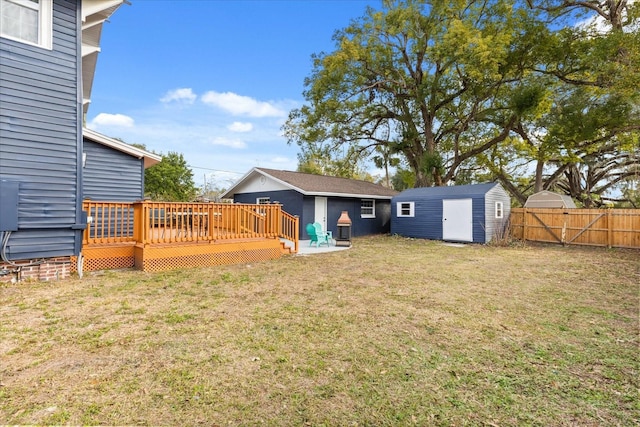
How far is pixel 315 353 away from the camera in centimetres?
297

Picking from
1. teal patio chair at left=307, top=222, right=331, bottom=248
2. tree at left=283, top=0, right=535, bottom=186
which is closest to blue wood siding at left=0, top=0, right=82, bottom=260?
teal patio chair at left=307, top=222, right=331, bottom=248

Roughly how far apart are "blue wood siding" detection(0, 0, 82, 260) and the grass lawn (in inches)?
35.3

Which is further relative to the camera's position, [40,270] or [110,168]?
[110,168]

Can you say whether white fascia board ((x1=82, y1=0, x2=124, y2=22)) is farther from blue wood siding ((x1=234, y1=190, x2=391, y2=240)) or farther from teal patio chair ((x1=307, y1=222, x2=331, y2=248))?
blue wood siding ((x1=234, y1=190, x2=391, y2=240))

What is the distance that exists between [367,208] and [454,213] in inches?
168

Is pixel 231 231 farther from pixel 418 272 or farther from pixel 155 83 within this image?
pixel 155 83

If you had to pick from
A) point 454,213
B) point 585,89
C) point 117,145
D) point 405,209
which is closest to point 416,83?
point 405,209

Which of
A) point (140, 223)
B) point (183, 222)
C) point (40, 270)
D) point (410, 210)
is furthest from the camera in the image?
point (410, 210)

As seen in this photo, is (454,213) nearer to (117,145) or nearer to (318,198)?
(318,198)

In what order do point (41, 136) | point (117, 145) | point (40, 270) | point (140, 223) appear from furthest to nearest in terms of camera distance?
point (117, 145) < point (140, 223) < point (40, 270) < point (41, 136)

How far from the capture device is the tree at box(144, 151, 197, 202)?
20859 millimetres

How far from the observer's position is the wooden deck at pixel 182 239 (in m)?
6.35

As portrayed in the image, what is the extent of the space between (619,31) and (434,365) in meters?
18.6

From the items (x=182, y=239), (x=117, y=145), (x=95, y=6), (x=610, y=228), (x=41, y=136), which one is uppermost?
(x=95, y=6)
